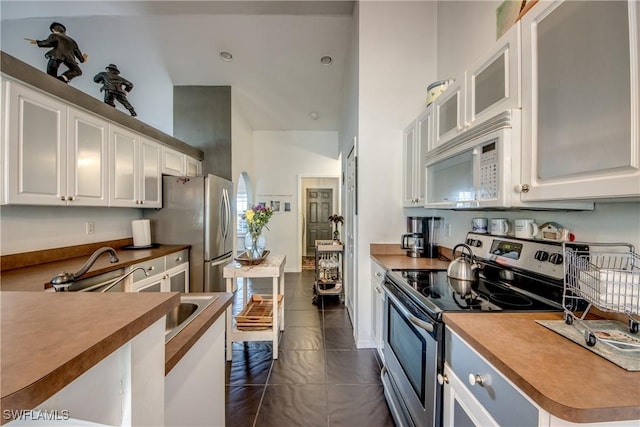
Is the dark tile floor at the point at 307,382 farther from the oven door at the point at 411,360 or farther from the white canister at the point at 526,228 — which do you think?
the white canister at the point at 526,228

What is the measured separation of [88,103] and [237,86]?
2379mm

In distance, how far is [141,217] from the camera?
10.6ft

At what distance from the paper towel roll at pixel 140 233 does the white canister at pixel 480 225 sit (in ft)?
10.7

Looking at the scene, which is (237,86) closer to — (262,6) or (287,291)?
(262,6)

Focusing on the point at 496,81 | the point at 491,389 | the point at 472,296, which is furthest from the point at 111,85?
the point at 491,389

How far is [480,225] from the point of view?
1.79 metres

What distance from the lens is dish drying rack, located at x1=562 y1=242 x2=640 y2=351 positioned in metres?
0.80

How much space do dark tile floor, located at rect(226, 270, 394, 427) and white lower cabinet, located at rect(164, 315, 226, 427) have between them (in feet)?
2.11

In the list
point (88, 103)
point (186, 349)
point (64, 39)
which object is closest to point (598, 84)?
point (186, 349)

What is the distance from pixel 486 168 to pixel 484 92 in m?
0.42

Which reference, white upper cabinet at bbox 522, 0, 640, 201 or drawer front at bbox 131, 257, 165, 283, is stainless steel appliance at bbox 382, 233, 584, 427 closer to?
white upper cabinet at bbox 522, 0, 640, 201

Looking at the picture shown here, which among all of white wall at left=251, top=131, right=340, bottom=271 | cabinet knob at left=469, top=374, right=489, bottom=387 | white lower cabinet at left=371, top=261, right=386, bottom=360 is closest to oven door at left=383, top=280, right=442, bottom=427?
cabinet knob at left=469, top=374, right=489, bottom=387

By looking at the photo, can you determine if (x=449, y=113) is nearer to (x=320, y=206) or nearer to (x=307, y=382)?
(x=307, y=382)

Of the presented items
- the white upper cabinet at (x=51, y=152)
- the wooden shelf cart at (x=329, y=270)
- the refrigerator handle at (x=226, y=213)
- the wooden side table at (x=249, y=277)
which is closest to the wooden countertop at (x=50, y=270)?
the white upper cabinet at (x=51, y=152)
